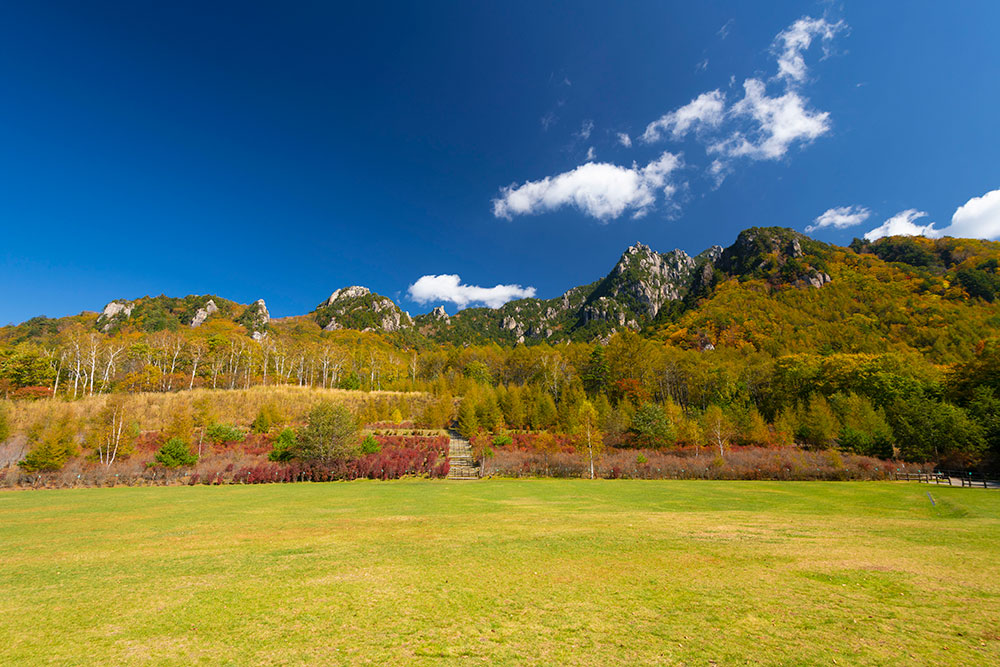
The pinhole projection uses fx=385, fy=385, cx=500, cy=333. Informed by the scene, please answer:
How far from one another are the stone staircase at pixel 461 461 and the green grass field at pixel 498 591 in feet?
84.8

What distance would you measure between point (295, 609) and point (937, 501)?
104ft

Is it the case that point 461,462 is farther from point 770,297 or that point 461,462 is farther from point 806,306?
point 770,297

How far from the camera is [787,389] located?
66.1 m

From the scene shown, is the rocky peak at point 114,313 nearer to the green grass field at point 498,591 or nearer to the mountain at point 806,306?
the mountain at point 806,306

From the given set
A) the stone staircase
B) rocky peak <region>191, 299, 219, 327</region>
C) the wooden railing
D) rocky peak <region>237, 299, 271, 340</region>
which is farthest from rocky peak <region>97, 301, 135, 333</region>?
the wooden railing

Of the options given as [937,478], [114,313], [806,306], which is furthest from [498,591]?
[114,313]

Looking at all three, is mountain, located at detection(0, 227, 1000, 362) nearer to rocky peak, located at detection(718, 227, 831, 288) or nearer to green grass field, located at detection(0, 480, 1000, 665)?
rocky peak, located at detection(718, 227, 831, 288)

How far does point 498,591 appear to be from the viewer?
6.73 m

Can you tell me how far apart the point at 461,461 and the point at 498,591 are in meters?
38.7

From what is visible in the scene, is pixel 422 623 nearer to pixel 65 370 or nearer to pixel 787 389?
pixel 787 389

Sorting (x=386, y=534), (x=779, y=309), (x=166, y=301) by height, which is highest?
(x=166, y=301)

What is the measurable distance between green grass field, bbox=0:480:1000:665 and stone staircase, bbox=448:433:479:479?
25.8m

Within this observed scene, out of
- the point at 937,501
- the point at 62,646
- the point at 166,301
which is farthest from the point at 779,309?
the point at 166,301

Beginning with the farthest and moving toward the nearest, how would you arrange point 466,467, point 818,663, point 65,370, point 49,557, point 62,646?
point 65,370 < point 466,467 < point 49,557 < point 62,646 < point 818,663
